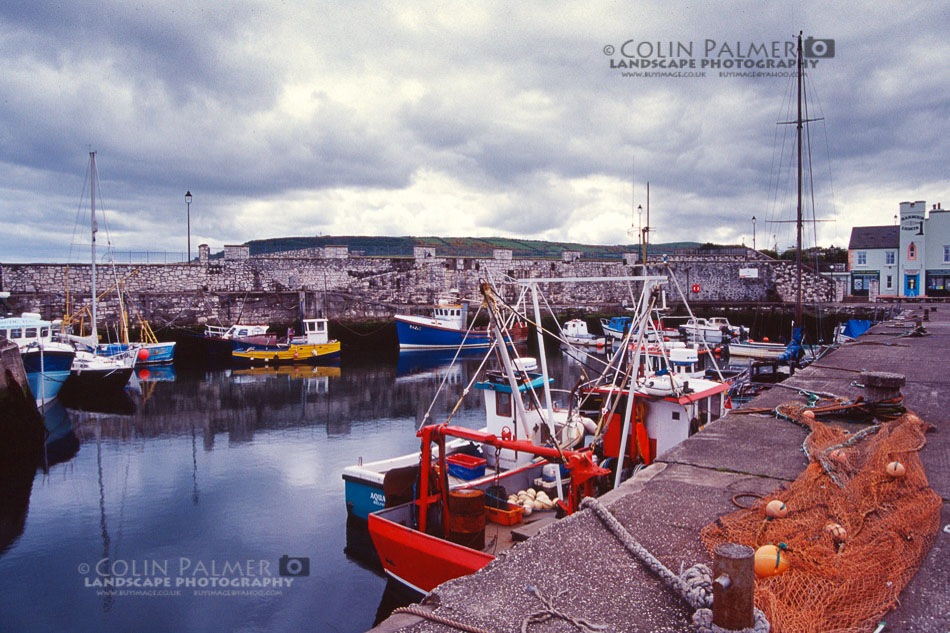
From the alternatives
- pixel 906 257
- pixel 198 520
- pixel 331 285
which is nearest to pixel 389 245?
pixel 331 285

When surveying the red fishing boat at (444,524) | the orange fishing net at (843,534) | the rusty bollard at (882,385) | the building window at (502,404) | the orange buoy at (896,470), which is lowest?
the red fishing boat at (444,524)

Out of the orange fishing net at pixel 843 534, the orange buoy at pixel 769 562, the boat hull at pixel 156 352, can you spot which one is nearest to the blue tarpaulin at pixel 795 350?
the orange fishing net at pixel 843 534

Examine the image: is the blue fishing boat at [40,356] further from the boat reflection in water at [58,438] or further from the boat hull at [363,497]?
the boat hull at [363,497]

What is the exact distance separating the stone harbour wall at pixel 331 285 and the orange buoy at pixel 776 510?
2231cm

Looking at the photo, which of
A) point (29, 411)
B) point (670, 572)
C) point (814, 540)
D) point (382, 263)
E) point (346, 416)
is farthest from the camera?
point (382, 263)

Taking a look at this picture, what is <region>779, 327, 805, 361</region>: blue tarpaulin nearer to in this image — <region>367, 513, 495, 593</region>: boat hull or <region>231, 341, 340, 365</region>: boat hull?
<region>367, 513, 495, 593</region>: boat hull

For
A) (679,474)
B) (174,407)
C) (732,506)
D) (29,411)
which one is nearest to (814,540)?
(732,506)

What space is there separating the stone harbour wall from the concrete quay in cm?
2091

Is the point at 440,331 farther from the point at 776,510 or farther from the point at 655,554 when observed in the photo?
the point at 655,554

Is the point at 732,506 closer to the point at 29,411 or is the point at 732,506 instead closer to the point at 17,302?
the point at 29,411

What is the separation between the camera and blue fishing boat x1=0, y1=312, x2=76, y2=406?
622 inches

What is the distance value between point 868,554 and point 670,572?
866 mm

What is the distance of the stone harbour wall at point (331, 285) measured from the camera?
27.2 meters

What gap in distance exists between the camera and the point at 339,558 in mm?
7828
